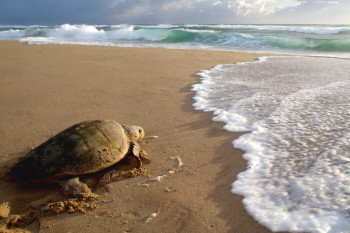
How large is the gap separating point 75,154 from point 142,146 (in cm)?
80

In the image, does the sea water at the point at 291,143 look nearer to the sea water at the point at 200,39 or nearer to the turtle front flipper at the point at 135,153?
the turtle front flipper at the point at 135,153

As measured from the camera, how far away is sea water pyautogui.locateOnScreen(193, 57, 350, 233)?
1772 millimetres

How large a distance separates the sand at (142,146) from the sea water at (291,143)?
0.17 metres

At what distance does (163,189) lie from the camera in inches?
83.0

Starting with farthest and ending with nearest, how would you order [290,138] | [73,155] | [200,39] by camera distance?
[200,39] → [290,138] → [73,155]

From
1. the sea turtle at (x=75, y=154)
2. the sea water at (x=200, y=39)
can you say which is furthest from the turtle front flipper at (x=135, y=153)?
the sea water at (x=200, y=39)

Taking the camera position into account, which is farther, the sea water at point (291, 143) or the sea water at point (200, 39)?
the sea water at point (200, 39)

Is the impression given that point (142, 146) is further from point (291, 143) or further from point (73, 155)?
point (291, 143)

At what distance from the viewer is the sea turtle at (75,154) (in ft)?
6.92

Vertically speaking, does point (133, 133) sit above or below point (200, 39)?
below

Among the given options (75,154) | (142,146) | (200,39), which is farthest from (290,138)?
(200,39)

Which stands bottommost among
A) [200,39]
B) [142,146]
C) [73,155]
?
[142,146]

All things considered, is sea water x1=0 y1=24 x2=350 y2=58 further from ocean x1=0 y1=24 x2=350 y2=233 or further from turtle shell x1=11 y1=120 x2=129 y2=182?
turtle shell x1=11 y1=120 x2=129 y2=182

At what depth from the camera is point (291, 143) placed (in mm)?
2684
